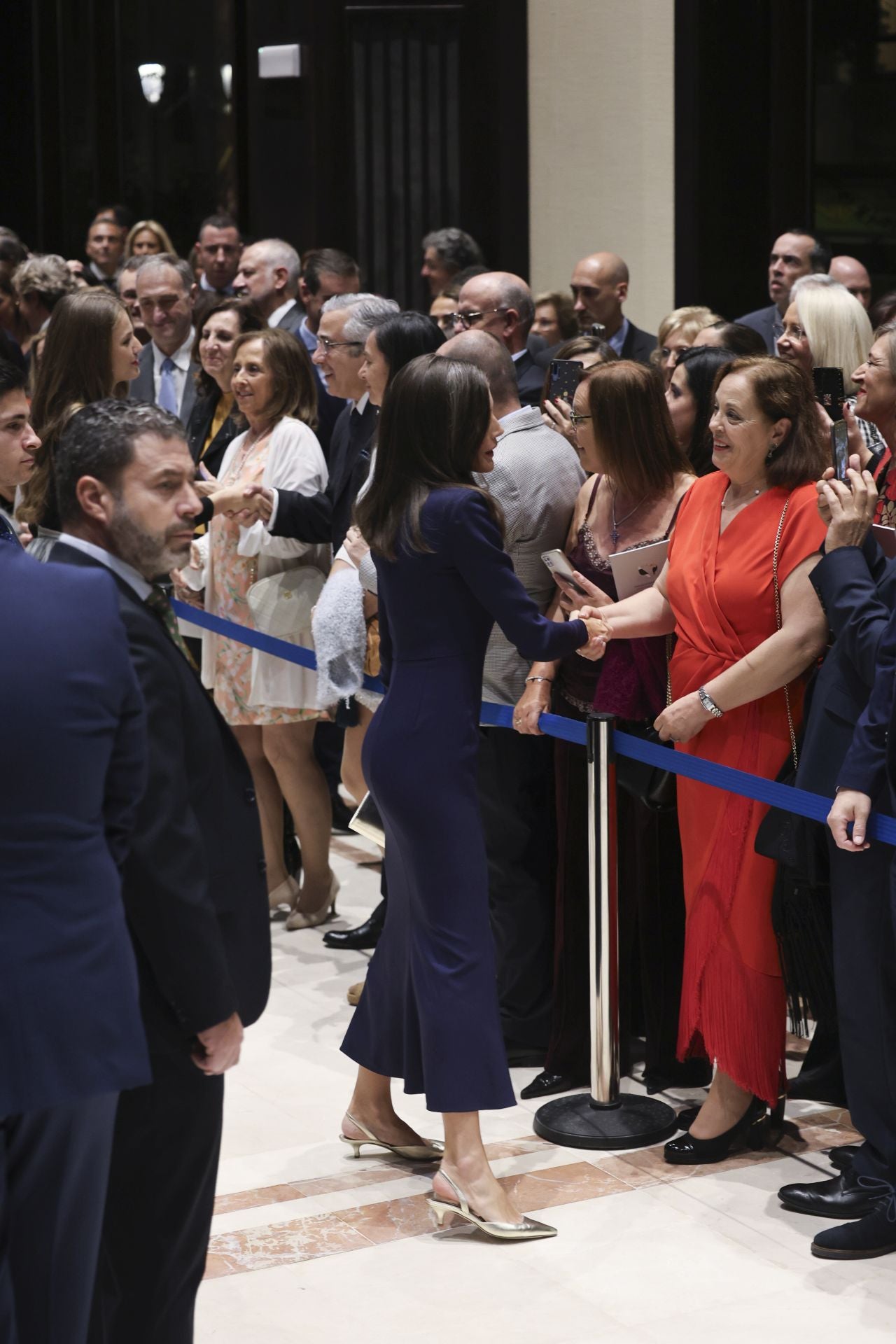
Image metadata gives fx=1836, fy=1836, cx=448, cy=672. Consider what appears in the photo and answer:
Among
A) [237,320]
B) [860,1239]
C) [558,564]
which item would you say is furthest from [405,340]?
[860,1239]

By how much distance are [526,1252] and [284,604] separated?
2.54 m

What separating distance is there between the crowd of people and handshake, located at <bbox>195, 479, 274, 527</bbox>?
0.02 meters

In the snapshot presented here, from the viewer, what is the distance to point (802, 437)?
418cm

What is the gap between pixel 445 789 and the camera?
155 inches

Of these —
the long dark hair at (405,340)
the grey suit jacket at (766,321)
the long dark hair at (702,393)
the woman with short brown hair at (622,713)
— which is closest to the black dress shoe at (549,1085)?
the woman with short brown hair at (622,713)

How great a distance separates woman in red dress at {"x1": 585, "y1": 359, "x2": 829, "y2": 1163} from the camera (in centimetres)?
412

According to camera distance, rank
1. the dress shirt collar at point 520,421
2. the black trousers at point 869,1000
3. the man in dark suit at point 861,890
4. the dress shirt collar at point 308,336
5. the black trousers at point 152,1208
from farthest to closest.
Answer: the dress shirt collar at point 308,336 < the dress shirt collar at point 520,421 < the black trousers at point 869,1000 < the man in dark suit at point 861,890 < the black trousers at point 152,1208

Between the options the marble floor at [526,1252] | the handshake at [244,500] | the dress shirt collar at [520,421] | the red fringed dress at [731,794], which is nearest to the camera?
the marble floor at [526,1252]

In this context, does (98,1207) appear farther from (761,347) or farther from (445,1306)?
(761,347)

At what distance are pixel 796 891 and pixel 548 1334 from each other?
1163 millimetres

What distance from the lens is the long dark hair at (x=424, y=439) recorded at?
387 cm

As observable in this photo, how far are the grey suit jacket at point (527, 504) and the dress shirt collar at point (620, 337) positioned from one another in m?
3.18

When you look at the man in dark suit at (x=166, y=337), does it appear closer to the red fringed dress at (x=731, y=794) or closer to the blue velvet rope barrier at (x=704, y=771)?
the blue velvet rope barrier at (x=704, y=771)

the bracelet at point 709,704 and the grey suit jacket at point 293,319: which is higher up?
the grey suit jacket at point 293,319
